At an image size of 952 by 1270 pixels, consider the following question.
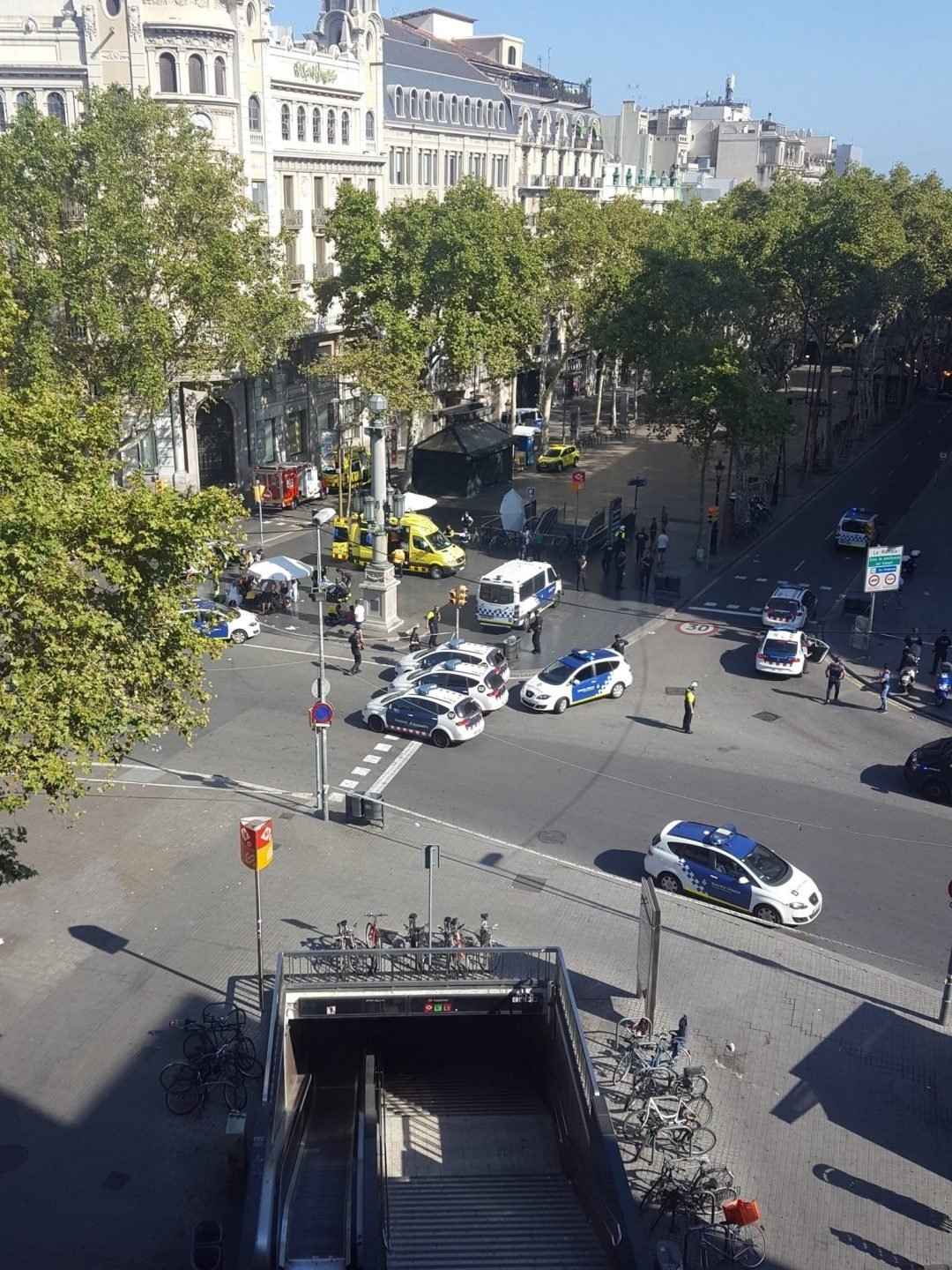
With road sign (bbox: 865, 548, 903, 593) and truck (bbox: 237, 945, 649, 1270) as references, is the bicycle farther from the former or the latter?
road sign (bbox: 865, 548, 903, 593)

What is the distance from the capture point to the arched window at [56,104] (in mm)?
46000

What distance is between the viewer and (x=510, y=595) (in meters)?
34.6

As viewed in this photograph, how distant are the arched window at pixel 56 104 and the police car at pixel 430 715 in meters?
31.9

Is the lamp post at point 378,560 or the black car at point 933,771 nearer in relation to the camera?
the black car at point 933,771

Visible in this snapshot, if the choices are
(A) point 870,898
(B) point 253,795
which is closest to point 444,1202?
(A) point 870,898

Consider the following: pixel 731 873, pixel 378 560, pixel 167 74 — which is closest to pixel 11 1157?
pixel 731 873

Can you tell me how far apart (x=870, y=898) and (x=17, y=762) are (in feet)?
47.4

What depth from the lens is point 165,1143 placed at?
15.0 m

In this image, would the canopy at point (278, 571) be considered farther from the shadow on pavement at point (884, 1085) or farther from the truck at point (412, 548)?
the shadow on pavement at point (884, 1085)

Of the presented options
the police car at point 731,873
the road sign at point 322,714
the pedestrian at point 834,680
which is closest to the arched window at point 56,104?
the road sign at point 322,714

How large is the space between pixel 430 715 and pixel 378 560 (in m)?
9.65

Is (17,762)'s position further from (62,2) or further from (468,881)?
(62,2)

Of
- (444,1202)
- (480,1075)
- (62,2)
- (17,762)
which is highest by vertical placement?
(62,2)

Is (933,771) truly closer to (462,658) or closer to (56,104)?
(462,658)
